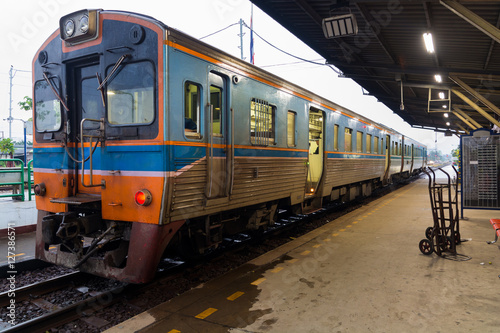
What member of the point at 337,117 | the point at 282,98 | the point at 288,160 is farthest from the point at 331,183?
the point at 282,98

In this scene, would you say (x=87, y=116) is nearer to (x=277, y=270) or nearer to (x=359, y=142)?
(x=277, y=270)

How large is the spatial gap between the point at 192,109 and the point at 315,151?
571 cm

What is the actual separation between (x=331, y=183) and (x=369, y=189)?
583 centimetres

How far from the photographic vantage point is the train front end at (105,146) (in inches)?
166

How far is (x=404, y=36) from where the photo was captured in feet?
26.5

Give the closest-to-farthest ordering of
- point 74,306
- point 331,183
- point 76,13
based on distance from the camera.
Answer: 1. point 74,306
2. point 76,13
3. point 331,183

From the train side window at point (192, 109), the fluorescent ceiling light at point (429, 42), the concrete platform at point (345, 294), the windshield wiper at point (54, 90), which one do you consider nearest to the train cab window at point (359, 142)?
the fluorescent ceiling light at point (429, 42)

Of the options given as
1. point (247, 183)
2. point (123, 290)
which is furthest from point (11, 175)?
point (247, 183)

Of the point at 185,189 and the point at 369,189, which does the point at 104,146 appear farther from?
the point at 369,189

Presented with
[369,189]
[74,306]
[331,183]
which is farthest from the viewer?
[369,189]

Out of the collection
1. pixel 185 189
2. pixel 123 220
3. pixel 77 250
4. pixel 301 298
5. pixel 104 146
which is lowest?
pixel 301 298

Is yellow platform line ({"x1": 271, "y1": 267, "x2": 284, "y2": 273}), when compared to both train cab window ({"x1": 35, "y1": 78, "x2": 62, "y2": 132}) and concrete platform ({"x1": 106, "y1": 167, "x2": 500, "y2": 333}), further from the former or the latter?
train cab window ({"x1": 35, "y1": 78, "x2": 62, "y2": 132})

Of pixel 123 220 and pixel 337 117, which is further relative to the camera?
pixel 337 117

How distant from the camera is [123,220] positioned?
14.4 feet
